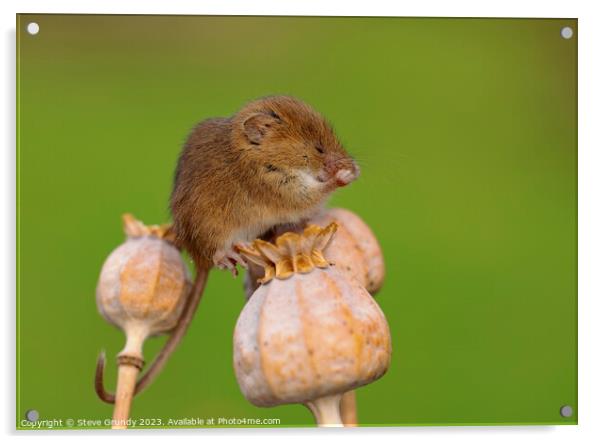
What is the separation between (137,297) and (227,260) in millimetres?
309

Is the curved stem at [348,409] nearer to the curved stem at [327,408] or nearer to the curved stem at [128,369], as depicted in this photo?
the curved stem at [327,408]

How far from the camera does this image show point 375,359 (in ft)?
5.88

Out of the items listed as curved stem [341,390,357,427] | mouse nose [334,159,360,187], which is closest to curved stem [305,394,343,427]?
curved stem [341,390,357,427]

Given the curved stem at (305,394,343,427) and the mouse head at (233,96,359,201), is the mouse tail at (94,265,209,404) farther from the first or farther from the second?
the curved stem at (305,394,343,427)

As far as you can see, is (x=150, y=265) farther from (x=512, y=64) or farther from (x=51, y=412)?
(x=512, y=64)

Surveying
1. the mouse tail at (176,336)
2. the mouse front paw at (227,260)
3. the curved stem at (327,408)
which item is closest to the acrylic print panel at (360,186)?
the mouse front paw at (227,260)

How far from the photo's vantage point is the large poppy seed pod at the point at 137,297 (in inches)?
86.6

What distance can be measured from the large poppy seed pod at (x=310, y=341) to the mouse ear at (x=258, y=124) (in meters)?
0.70

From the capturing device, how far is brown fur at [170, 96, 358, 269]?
2.49m

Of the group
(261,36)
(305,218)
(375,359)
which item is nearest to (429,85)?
(261,36)

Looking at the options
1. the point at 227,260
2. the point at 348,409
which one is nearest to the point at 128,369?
the point at 227,260

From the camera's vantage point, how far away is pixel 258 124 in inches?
98.9

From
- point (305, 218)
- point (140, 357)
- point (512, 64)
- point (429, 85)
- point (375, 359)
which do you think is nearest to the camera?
point (375, 359)

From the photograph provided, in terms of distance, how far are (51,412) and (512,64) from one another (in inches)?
87.3
